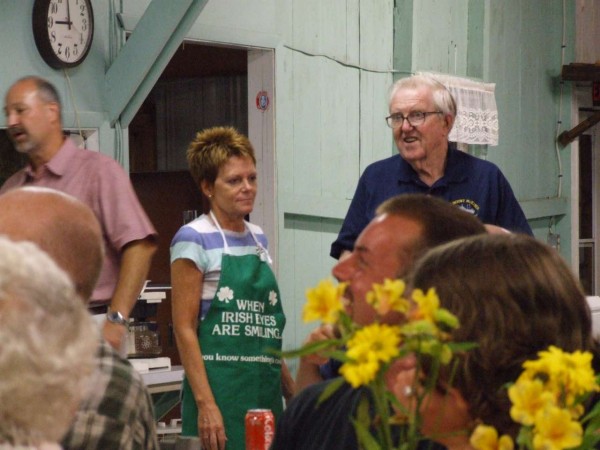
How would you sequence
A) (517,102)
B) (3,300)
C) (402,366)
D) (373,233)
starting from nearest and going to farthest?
(3,300) < (402,366) < (373,233) < (517,102)

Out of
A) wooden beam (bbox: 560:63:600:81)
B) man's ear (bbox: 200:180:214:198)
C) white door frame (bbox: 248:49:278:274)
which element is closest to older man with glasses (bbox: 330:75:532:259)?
man's ear (bbox: 200:180:214:198)

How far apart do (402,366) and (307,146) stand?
15.9ft

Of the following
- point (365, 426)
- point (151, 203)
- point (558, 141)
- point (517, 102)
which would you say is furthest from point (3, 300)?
point (558, 141)

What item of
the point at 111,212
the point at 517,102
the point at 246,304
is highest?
the point at 517,102

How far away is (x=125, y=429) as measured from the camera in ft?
6.25

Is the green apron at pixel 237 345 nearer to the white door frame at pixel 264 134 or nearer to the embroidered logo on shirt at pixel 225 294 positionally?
the embroidered logo on shirt at pixel 225 294

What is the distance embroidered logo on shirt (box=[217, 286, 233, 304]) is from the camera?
12.0ft

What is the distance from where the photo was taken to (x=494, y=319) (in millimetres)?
1582

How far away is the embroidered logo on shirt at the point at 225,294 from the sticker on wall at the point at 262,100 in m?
2.70

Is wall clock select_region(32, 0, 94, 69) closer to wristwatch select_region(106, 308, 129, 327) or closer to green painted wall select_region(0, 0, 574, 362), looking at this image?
green painted wall select_region(0, 0, 574, 362)

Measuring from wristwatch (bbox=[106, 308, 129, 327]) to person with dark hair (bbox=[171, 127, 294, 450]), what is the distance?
0.20 metres

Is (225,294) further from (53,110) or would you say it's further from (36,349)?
(36,349)

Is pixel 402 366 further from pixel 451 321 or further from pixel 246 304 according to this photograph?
pixel 246 304

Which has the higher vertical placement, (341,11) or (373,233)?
(341,11)
